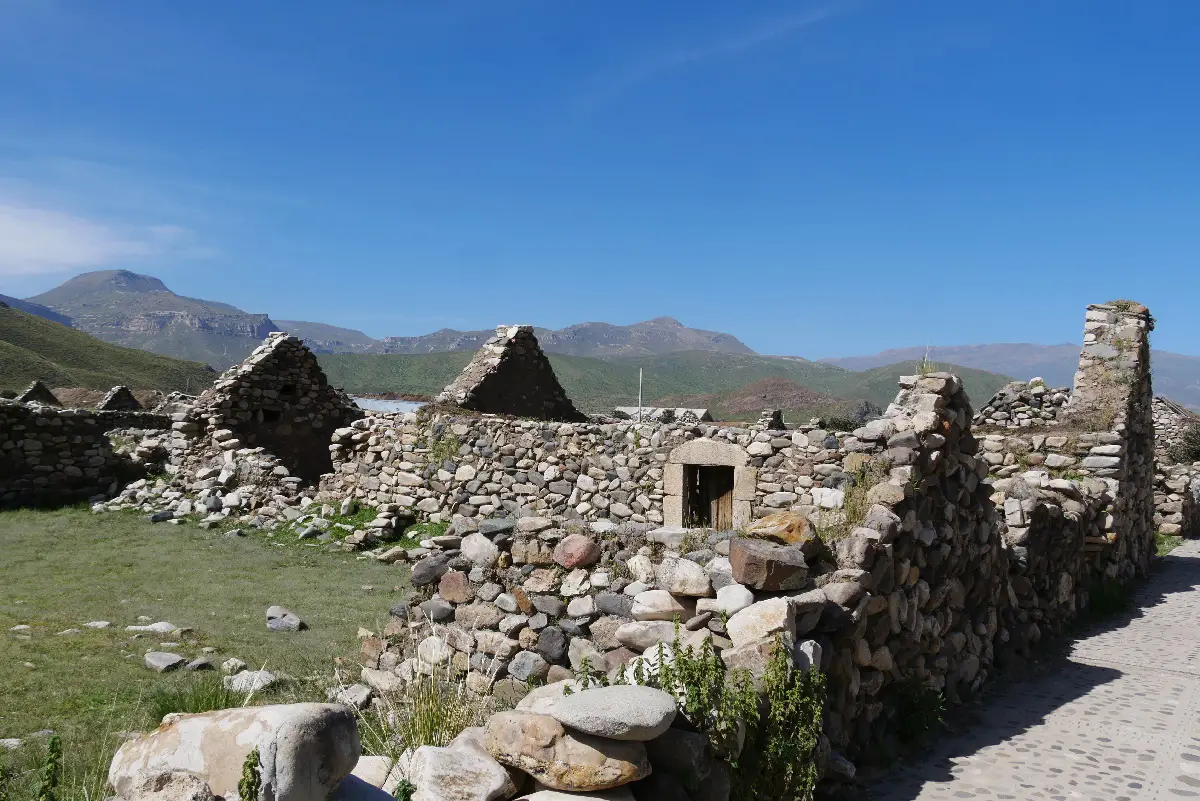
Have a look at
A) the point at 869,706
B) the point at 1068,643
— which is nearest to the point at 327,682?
the point at 869,706

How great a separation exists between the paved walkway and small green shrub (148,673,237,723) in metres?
4.05

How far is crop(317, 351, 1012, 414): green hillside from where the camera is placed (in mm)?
77625

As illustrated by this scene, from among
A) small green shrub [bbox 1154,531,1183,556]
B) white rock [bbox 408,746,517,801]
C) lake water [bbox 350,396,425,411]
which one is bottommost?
small green shrub [bbox 1154,531,1183,556]

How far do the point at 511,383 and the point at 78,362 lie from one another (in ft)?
221

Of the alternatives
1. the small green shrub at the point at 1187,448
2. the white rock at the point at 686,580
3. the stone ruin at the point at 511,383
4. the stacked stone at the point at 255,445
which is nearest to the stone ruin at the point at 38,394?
the stacked stone at the point at 255,445

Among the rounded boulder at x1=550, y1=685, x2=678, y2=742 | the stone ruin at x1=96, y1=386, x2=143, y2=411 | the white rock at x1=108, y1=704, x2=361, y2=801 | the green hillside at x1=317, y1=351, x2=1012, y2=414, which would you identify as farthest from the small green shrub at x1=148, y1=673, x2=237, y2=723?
the green hillside at x1=317, y1=351, x2=1012, y2=414

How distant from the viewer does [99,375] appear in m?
62.9

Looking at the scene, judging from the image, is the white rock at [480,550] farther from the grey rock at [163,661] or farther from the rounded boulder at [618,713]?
the grey rock at [163,661]

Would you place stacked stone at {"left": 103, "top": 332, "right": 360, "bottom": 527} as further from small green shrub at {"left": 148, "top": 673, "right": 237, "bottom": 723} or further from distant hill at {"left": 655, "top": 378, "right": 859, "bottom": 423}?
distant hill at {"left": 655, "top": 378, "right": 859, "bottom": 423}

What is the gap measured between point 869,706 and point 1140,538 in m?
10.9

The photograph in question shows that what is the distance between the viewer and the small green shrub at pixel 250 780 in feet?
9.21

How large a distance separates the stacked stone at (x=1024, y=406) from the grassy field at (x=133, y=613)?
11.4 meters

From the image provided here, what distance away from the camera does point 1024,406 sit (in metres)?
15.8

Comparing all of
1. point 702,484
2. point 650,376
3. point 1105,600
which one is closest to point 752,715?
point 702,484
